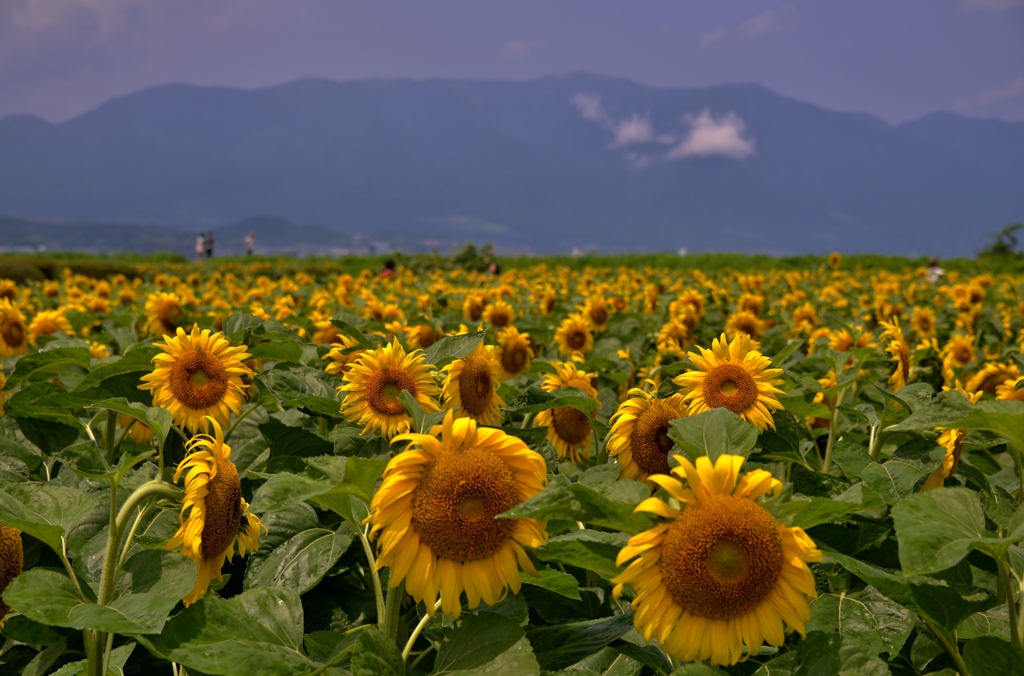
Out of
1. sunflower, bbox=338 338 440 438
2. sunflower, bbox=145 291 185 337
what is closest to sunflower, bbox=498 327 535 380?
sunflower, bbox=338 338 440 438

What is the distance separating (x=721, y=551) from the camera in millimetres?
1319

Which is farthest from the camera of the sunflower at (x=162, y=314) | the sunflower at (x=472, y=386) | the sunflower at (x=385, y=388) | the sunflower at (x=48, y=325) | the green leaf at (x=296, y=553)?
the sunflower at (x=162, y=314)

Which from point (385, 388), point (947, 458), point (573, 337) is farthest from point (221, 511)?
point (573, 337)

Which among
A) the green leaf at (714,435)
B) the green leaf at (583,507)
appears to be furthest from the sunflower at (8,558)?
the green leaf at (714,435)

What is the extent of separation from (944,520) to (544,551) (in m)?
0.75

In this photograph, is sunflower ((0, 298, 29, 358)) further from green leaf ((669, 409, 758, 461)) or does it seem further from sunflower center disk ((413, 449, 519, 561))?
green leaf ((669, 409, 758, 461))

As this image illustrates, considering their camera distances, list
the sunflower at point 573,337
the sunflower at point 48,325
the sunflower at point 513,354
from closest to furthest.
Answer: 1. the sunflower at point 513,354
2. the sunflower at point 48,325
3. the sunflower at point 573,337

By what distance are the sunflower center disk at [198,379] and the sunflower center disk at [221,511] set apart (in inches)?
42.8

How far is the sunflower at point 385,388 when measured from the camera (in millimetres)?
2467

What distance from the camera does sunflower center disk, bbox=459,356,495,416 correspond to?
268cm

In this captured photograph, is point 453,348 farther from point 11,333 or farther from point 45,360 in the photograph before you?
point 11,333

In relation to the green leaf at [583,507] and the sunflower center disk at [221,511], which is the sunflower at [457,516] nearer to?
the green leaf at [583,507]

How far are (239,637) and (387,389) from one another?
113cm

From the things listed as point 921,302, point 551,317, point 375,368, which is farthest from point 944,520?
point 921,302
